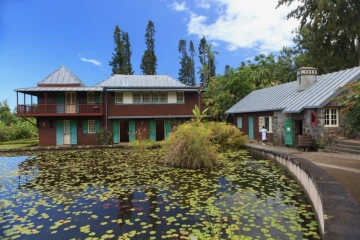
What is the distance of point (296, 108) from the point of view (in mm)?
14570

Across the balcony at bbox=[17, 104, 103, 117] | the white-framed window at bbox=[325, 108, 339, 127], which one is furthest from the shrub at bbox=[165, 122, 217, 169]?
the balcony at bbox=[17, 104, 103, 117]

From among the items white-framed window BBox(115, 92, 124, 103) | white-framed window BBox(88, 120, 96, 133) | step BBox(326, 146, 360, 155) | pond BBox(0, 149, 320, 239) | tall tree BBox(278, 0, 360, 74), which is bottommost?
pond BBox(0, 149, 320, 239)

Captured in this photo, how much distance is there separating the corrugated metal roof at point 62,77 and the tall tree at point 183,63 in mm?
26927

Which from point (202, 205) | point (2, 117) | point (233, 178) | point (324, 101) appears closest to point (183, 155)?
point (233, 178)

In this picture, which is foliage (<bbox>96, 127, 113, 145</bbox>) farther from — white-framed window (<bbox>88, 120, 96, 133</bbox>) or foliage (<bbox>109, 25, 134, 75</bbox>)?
foliage (<bbox>109, 25, 134, 75</bbox>)

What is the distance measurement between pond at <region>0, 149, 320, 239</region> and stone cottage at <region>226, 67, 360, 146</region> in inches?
233

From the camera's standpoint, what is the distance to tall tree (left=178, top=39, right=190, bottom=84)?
48.2 metres

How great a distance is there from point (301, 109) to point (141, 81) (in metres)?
14.7

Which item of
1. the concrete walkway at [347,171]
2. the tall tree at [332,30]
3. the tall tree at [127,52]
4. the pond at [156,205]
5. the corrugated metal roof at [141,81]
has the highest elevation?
the tall tree at [127,52]

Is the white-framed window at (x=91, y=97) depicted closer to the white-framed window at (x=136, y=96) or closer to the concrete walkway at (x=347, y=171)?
the white-framed window at (x=136, y=96)

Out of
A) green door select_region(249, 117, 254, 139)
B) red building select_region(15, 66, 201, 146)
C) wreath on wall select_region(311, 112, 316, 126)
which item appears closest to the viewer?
wreath on wall select_region(311, 112, 316, 126)

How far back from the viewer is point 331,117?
13555 millimetres

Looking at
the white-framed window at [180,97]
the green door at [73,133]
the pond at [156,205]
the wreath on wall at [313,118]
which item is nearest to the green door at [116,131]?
the green door at [73,133]

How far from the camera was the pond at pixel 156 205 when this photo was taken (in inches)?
173
